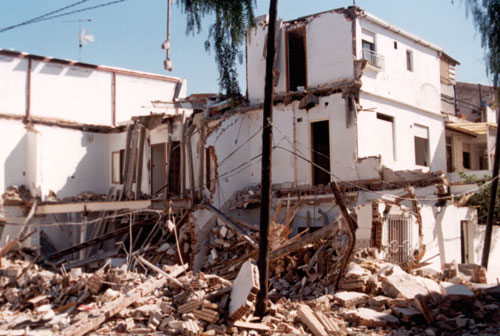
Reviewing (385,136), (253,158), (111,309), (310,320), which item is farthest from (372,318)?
(385,136)

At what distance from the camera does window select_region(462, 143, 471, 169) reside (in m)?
28.0

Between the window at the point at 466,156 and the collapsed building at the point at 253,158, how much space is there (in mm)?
2118

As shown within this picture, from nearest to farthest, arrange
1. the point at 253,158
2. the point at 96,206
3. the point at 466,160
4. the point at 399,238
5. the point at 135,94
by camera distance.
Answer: the point at 399,238 → the point at 253,158 → the point at 96,206 → the point at 135,94 → the point at 466,160

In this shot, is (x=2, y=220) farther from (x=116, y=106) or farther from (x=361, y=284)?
(x=361, y=284)

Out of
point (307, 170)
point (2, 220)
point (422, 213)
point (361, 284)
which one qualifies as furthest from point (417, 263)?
point (2, 220)

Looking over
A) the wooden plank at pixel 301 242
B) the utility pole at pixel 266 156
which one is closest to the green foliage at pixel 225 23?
the utility pole at pixel 266 156

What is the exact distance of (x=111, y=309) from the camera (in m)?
13.3

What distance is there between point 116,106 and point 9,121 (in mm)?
4801

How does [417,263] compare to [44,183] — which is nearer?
[417,263]

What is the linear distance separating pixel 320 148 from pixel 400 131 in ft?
10.2

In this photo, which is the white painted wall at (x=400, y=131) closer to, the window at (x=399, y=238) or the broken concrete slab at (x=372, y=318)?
the window at (x=399, y=238)

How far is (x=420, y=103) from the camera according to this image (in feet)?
74.8

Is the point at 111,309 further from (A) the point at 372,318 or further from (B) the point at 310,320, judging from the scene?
(A) the point at 372,318

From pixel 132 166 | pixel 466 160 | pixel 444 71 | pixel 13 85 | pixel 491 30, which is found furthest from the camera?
pixel 466 160
